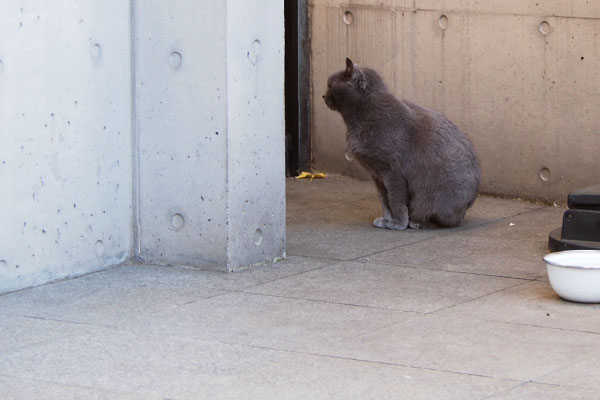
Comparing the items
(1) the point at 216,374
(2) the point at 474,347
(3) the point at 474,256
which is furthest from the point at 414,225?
(1) the point at 216,374

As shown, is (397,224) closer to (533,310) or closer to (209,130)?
(209,130)

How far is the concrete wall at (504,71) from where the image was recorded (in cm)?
867

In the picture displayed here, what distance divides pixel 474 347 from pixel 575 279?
933 mm

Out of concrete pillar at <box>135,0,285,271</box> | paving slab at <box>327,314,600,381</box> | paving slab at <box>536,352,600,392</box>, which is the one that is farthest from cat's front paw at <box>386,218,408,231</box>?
paving slab at <box>536,352,600,392</box>

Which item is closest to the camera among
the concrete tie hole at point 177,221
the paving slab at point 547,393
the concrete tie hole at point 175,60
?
the paving slab at point 547,393

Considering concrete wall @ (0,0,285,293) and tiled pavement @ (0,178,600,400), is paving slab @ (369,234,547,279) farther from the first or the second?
concrete wall @ (0,0,285,293)

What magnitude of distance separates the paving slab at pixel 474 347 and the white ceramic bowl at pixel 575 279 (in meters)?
0.47

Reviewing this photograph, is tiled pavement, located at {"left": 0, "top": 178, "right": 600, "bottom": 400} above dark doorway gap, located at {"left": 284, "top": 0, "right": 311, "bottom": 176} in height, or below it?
below

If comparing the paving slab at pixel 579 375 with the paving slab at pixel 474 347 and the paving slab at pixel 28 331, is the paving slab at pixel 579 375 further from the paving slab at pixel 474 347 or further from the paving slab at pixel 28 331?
the paving slab at pixel 28 331

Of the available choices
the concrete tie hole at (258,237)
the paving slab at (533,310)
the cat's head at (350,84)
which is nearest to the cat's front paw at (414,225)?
the cat's head at (350,84)

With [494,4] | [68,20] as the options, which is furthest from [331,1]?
[68,20]

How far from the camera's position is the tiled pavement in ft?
15.3

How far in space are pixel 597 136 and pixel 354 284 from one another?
309 cm

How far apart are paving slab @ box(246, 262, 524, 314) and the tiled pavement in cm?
A: 1
